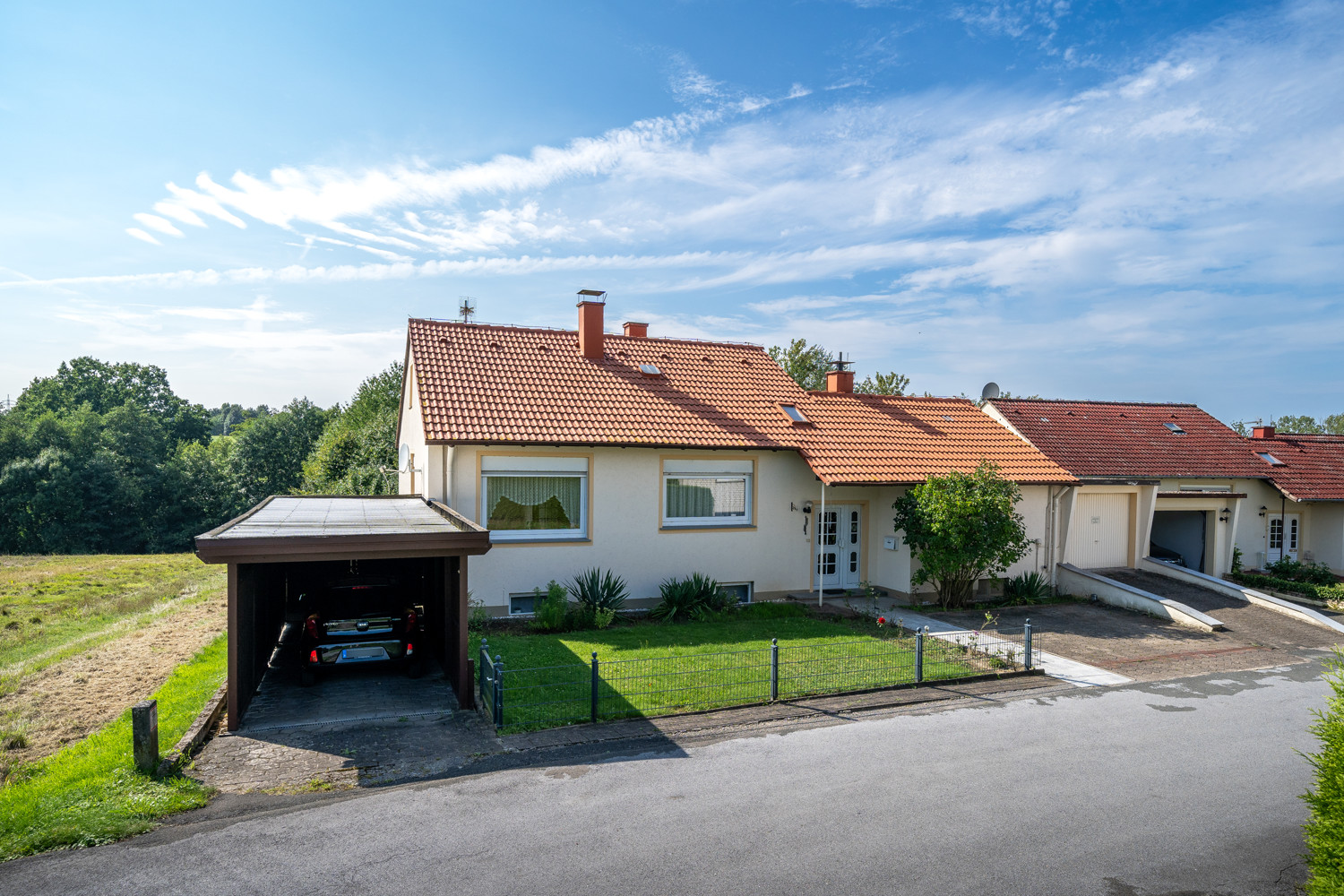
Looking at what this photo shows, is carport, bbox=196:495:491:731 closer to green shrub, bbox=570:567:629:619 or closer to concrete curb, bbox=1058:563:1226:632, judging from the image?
green shrub, bbox=570:567:629:619

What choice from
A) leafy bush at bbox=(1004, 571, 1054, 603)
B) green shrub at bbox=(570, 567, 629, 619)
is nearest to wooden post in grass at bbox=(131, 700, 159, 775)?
green shrub at bbox=(570, 567, 629, 619)

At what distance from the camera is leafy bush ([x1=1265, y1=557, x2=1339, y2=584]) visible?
20594mm

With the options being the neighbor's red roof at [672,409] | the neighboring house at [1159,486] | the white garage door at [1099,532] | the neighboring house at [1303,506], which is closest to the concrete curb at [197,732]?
the neighbor's red roof at [672,409]

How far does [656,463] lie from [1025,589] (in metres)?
9.10

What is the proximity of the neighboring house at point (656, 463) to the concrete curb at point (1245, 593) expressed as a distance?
3822 millimetres

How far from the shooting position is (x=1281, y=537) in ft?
76.2

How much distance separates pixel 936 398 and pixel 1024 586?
664cm

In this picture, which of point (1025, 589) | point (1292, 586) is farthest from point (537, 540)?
point (1292, 586)

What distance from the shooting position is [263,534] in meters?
8.63

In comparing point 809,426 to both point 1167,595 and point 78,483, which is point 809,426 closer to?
point 1167,595

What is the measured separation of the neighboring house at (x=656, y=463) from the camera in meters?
14.6

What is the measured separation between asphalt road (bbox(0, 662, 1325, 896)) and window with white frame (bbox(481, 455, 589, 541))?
735cm

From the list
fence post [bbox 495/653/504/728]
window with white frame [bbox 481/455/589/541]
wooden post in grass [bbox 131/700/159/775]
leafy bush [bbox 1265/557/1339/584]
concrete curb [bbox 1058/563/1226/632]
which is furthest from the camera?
leafy bush [bbox 1265/557/1339/584]

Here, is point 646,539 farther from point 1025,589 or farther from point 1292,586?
point 1292,586
